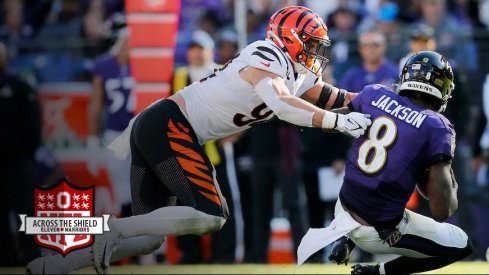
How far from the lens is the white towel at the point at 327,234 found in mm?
5934

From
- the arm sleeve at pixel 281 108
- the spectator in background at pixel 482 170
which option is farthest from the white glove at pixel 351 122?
the spectator in background at pixel 482 170

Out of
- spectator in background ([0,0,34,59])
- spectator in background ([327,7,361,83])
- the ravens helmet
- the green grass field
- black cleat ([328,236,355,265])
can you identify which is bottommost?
the green grass field

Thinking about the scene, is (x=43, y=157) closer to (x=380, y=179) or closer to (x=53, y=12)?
(x=53, y=12)

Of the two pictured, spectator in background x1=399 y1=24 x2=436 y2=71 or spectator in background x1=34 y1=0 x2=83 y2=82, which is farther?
spectator in background x1=34 y1=0 x2=83 y2=82

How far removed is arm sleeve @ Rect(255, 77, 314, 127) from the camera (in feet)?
20.0

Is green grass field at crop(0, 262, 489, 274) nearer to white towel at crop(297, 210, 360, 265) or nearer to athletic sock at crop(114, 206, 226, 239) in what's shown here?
white towel at crop(297, 210, 360, 265)

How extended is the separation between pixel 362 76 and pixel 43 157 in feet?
10.2

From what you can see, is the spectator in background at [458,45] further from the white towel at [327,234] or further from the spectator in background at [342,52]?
the white towel at [327,234]

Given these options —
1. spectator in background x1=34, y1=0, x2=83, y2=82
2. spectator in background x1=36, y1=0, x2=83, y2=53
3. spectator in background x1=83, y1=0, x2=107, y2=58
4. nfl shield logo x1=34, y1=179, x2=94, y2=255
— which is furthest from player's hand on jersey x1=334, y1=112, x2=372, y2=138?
spectator in background x1=36, y1=0, x2=83, y2=53

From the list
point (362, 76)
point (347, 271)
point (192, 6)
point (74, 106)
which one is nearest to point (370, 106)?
point (347, 271)

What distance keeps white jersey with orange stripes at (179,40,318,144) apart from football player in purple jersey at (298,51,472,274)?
56 centimetres

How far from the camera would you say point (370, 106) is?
6012 mm
